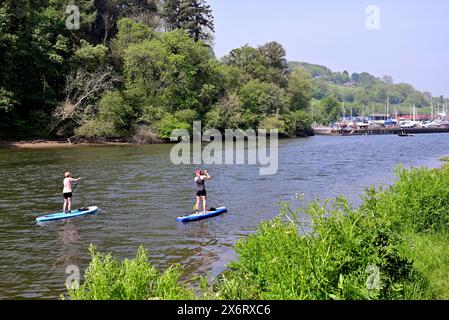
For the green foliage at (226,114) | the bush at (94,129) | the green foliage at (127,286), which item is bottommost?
the green foliage at (127,286)

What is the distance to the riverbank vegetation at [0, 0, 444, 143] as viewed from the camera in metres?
68.0

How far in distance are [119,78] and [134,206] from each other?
5622cm

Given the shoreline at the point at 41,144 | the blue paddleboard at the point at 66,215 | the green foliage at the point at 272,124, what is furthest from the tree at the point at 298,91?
the blue paddleboard at the point at 66,215

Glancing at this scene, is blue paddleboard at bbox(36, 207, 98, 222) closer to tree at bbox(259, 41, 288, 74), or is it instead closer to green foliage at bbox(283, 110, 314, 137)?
green foliage at bbox(283, 110, 314, 137)

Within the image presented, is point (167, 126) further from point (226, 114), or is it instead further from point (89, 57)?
point (226, 114)

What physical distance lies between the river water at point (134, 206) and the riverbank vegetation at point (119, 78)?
19.9m

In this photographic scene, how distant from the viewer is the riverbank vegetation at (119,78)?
68.0 meters

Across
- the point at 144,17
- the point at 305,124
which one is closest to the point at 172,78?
the point at 144,17

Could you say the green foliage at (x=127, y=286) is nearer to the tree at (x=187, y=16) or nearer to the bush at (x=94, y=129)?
the bush at (x=94, y=129)

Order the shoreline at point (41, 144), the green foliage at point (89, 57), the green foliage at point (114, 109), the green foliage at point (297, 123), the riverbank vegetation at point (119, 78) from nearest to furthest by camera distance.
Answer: the shoreline at point (41, 144)
the riverbank vegetation at point (119, 78)
the green foliage at point (114, 109)
the green foliage at point (89, 57)
the green foliage at point (297, 123)
